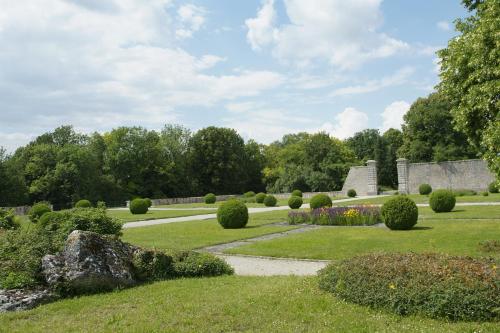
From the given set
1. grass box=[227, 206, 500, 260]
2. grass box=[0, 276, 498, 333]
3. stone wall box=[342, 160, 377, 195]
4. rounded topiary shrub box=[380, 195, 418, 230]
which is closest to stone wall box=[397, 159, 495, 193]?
stone wall box=[342, 160, 377, 195]

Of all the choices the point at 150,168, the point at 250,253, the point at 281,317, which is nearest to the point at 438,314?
the point at 281,317

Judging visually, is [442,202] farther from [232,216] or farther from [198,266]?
[198,266]

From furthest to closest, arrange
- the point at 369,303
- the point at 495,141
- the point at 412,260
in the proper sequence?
the point at 495,141 → the point at 412,260 → the point at 369,303

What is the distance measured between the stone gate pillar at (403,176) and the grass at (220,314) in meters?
45.5

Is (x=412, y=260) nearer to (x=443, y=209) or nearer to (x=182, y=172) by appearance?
(x=443, y=209)

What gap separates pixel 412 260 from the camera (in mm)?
7035

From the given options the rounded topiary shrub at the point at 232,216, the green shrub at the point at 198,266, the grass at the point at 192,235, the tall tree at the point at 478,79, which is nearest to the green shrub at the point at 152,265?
the green shrub at the point at 198,266

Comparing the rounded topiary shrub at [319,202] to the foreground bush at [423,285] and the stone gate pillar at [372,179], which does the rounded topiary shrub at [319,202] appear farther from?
the stone gate pillar at [372,179]

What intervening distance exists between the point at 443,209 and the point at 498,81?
49.2 ft

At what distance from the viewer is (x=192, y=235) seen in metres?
18.4

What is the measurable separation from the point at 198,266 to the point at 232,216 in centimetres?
1107

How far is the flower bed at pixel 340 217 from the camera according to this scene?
20375mm

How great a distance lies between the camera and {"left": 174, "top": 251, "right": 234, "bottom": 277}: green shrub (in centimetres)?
930

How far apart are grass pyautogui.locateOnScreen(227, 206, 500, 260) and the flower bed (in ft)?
5.92
